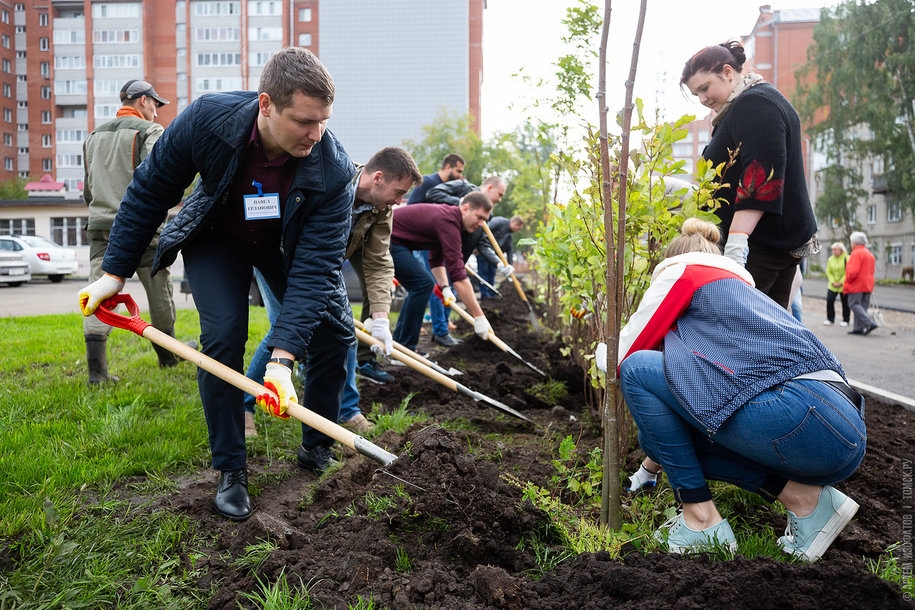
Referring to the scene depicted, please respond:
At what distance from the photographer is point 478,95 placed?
176ft

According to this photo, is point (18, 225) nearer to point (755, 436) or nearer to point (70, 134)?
point (70, 134)

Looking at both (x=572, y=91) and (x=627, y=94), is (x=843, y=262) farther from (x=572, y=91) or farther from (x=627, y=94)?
(x=627, y=94)

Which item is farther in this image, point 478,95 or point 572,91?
point 478,95

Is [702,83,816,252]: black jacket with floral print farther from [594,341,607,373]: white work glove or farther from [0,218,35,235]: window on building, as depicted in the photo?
[0,218,35,235]: window on building

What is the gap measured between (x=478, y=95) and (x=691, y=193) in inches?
2093

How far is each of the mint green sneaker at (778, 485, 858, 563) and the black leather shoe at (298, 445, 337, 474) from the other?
1874 mm

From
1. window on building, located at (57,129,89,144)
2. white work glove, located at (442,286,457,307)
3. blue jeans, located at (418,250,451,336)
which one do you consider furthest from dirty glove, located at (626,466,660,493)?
window on building, located at (57,129,89,144)

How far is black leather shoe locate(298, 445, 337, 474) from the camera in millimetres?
3177

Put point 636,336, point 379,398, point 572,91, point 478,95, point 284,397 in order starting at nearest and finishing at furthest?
1. point 636,336
2. point 284,397
3. point 379,398
4. point 572,91
5. point 478,95

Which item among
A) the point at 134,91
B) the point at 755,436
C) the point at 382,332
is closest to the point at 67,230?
the point at 134,91

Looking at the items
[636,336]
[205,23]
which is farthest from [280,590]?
[205,23]

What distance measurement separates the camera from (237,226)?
9.19 ft

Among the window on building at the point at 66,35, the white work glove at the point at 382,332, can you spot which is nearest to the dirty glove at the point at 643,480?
the white work glove at the point at 382,332

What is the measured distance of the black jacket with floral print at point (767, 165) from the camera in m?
2.95
